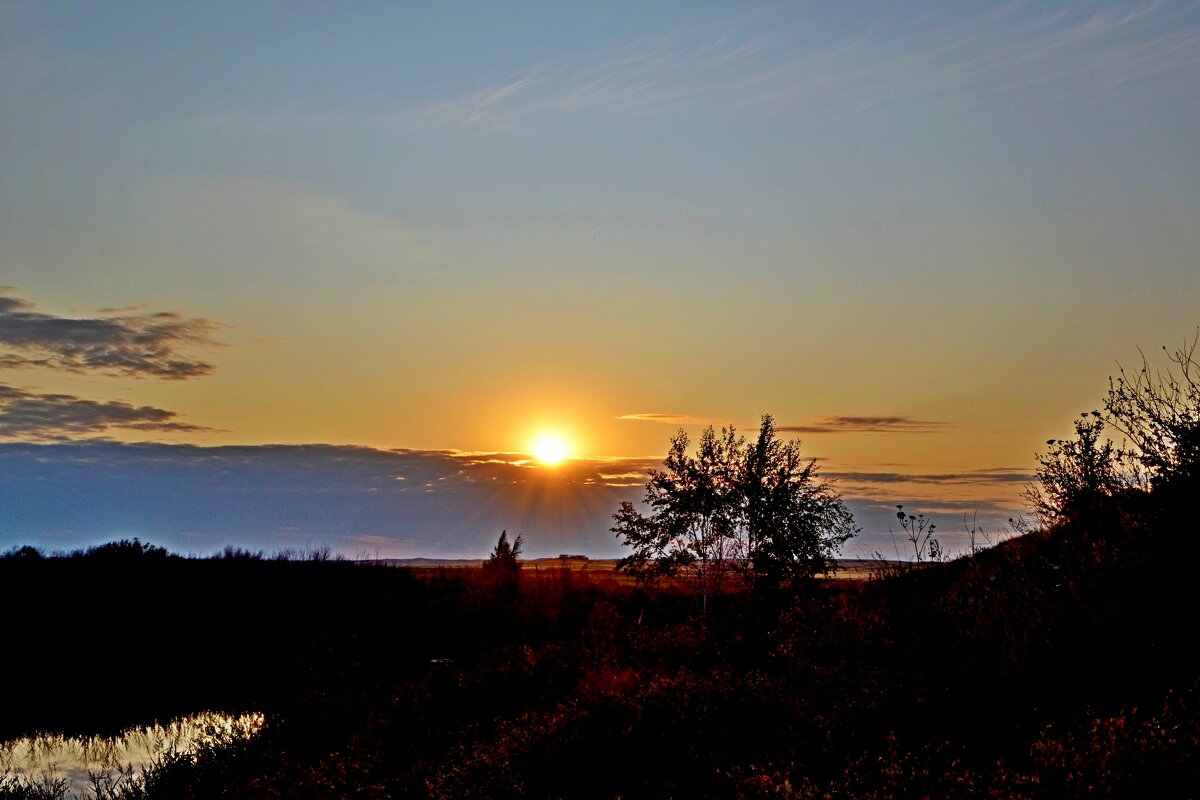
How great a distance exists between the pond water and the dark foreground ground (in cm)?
126

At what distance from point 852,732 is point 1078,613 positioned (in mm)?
4953

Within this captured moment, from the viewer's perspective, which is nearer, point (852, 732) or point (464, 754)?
point (852, 732)

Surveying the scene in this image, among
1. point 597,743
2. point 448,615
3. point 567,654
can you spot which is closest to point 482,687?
point 567,654

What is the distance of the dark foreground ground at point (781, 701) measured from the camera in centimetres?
1166

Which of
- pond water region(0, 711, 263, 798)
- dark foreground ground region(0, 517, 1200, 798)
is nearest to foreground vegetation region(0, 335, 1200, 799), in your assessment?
dark foreground ground region(0, 517, 1200, 798)

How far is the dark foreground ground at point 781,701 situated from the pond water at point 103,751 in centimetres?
126

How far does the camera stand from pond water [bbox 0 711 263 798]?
2058 centimetres

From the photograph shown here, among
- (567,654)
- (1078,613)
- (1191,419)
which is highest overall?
(1191,419)

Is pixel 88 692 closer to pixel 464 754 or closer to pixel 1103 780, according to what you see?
pixel 464 754

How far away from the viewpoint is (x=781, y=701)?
15.8 metres

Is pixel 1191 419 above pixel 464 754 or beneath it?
above

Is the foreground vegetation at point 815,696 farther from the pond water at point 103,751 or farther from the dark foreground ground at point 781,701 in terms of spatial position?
the pond water at point 103,751

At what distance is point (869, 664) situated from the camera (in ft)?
58.7

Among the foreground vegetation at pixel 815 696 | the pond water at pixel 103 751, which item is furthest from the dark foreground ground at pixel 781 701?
the pond water at pixel 103 751
